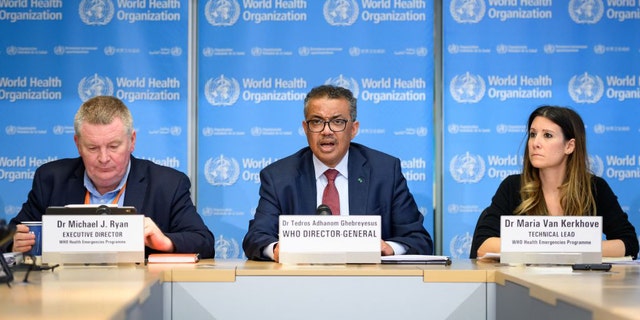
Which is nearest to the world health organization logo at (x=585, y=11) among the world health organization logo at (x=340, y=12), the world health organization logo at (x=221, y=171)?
the world health organization logo at (x=340, y=12)

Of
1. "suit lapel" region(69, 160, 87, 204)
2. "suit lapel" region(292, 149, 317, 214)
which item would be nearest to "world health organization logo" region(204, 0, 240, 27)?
"suit lapel" region(292, 149, 317, 214)

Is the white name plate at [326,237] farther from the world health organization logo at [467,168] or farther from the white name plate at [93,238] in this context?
the world health organization logo at [467,168]

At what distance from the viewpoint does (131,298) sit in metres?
1.91

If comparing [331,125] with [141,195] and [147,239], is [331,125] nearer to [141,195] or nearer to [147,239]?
[141,195]

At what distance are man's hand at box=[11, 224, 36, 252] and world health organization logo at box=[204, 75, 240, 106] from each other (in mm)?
2118

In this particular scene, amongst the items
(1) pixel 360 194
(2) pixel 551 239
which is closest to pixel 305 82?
(1) pixel 360 194

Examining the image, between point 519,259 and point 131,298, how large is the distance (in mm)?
1582

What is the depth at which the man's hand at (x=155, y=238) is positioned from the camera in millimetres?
3279

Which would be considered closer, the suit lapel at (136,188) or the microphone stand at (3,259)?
the microphone stand at (3,259)

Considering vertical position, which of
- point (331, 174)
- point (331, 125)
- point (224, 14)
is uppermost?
point (224, 14)

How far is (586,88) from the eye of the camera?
5.17m

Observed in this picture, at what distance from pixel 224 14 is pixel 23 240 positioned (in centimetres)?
241

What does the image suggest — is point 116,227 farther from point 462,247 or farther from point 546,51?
point 546,51

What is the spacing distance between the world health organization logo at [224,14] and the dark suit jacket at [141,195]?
1622 mm
